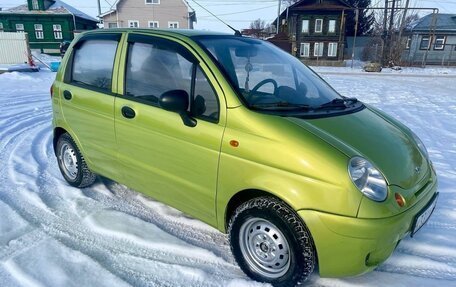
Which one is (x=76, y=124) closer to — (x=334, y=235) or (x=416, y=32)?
(x=334, y=235)

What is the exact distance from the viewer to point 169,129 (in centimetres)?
289

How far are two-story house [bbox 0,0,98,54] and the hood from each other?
3876 cm

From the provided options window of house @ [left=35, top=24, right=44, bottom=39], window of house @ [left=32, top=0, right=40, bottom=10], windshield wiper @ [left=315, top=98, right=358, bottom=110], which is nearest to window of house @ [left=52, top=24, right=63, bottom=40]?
window of house @ [left=35, top=24, right=44, bottom=39]

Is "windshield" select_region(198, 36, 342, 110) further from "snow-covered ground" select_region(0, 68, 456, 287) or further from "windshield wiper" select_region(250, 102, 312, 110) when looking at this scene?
"snow-covered ground" select_region(0, 68, 456, 287)

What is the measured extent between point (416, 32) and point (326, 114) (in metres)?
42.1

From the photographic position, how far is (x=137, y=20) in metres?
34.8

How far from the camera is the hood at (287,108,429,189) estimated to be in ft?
7.75

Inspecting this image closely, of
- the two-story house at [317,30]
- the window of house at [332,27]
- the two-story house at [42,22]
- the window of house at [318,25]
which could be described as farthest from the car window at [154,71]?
the two-story house at [42,22]

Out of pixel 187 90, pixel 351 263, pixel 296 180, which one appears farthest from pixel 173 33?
pixel 351 263

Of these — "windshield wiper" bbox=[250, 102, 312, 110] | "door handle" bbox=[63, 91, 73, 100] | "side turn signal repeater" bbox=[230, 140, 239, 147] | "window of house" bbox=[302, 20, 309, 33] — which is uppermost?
"window of house" bbox=[302, 20, 309, 33]

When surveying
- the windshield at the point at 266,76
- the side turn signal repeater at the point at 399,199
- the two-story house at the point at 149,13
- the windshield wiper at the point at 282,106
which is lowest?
the side turn signal repeater at the point at 399,199

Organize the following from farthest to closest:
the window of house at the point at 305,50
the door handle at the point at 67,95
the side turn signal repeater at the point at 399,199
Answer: the window of house at the point at 305,50 < the door handle at the point at 67,95 < the side turn signal repeater at the point at 399,199

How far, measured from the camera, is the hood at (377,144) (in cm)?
236

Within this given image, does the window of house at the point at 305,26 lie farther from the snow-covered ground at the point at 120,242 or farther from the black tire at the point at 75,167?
the black tire at the point at 75,167
